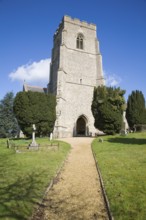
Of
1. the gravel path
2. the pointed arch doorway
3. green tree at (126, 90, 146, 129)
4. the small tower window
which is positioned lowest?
the gravel path

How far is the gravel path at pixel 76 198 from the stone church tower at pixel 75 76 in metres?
20.5

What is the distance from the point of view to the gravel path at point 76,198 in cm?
561

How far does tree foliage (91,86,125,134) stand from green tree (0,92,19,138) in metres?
24.0

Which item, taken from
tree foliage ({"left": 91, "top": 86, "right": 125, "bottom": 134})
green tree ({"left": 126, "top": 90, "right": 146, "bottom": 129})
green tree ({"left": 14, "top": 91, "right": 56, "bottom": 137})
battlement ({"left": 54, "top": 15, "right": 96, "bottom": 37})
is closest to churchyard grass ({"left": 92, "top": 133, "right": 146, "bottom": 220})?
tree foliage ({"left": 91, "top": 86, "right": 125, "bottom": 134})

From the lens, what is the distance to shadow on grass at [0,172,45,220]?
5.54 meters

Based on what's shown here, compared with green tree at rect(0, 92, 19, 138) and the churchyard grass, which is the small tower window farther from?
the churchyard grass

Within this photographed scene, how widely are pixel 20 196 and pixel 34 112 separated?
19.5m

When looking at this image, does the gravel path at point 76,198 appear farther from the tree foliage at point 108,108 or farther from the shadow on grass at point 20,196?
the tree foliage at point 108,108

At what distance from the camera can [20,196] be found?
6.70 m

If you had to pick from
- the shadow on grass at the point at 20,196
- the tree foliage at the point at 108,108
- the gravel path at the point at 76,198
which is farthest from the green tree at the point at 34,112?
the shadow on grass at the point at 20,196

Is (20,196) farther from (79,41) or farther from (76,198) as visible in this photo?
(79,41)

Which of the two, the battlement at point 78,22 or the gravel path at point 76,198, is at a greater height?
the battlement at point 78,22

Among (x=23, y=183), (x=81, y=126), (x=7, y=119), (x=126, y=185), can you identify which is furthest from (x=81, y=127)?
(x=126, y=185)

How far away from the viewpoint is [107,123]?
26969mm
